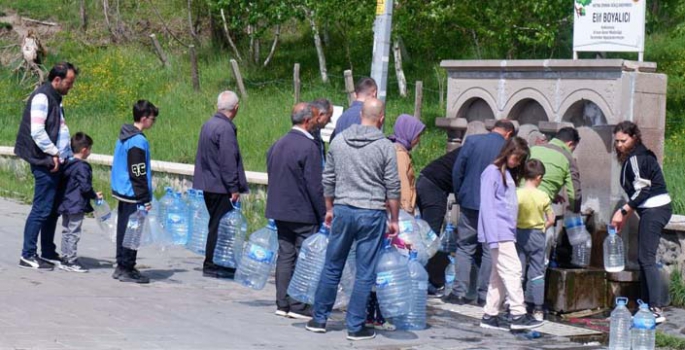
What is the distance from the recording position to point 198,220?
11914 mm

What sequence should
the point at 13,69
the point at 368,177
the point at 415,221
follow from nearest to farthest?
1. the point at 368,177
2. the point at 415,221
3. the point at 13,69

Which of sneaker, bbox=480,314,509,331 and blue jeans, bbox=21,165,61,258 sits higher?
blue jeans, bbox=21,165,61,258

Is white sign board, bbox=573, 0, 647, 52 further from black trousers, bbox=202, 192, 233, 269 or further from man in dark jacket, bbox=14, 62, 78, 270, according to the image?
man in dark jacket, bbox=14, 62, 78, 270

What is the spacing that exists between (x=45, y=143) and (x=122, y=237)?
1098mm

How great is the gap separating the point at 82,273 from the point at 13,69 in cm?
2058

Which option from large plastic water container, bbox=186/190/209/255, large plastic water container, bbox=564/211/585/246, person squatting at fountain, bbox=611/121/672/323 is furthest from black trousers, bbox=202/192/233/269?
person squatting at fountain, bbox=611/121/672/323

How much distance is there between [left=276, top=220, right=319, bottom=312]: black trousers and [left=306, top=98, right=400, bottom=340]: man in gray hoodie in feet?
2.28

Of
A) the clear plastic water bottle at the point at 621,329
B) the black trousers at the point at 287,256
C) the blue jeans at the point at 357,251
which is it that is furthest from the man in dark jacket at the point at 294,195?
the clear plastic water bottle at the point at 621,329

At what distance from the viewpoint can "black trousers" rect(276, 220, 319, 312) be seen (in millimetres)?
9234

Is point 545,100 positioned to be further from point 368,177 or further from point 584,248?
point 368,177

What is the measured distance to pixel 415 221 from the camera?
9875 mm

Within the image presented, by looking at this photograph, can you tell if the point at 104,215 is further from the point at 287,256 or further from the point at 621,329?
the point at 621,329

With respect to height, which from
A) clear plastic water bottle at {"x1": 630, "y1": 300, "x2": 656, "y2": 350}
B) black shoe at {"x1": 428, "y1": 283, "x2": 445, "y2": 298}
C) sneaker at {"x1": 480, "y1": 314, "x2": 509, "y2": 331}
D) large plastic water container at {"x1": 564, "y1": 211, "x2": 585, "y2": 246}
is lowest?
black shoe at {"x1": 428, "y1": 283, "x2": 445, "y2": 298}

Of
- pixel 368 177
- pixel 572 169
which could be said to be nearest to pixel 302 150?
pixel 368 177
